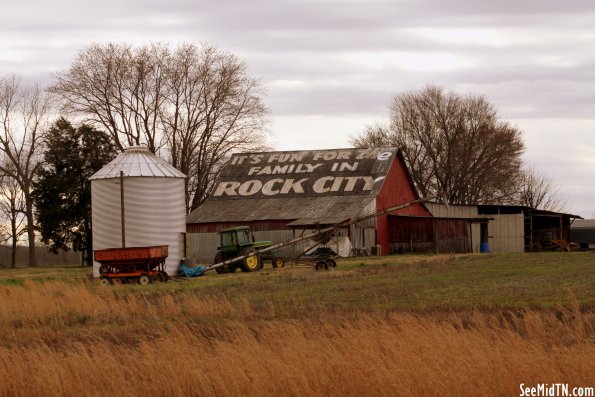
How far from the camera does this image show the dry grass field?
40.9ft

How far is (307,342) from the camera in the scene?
14.5 meters

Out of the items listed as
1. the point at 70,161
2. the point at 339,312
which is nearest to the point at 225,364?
the point at 339,312

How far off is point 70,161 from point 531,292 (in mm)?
39964

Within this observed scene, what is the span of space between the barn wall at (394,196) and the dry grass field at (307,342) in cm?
2959

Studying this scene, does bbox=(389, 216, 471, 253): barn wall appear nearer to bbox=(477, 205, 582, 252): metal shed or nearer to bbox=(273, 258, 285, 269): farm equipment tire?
bbox=(477, 205, 582, 252): metal shed

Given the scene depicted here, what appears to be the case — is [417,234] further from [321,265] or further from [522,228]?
[321,265]

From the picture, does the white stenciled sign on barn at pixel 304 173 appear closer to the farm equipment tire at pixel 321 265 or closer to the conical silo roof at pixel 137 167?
the conical silo roof at pixel 137 167

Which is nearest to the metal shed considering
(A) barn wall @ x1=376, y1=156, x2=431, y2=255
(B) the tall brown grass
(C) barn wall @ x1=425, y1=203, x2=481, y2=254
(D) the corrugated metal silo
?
(C) barn wall @ x1=425, y1=203, x2=481, y2=254

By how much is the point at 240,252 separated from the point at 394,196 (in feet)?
64.9

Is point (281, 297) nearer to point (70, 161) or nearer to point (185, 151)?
point (70, 161)

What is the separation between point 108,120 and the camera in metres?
67.1

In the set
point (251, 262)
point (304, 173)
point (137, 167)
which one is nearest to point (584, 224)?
point (304, 173)

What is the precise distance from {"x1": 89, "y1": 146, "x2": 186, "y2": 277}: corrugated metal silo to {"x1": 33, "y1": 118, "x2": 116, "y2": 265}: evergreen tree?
15970mm

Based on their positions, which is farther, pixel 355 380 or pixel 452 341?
pixel 452 341
